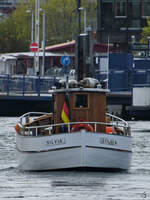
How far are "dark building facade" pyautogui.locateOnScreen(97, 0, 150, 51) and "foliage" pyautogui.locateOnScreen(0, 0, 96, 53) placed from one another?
3072 cm

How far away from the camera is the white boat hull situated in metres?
24.8

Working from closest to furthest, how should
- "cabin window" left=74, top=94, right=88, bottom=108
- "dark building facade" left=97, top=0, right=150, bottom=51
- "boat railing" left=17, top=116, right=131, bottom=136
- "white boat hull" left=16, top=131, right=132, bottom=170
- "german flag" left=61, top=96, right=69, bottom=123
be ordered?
"white boat hull" left=16, top=131, right=132, bottom=170 → "boat railing" left=17, top=116, right=131, bottom=136 → "german flag" left=61, top=96, right=69, bottom=123 → "cabin window" left=74, top=94, right=88, bottom=108 → "dark building facade" left=97, top=0, right=150, bottom=51

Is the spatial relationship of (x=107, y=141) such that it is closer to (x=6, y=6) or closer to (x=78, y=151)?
(x=78, y=151)

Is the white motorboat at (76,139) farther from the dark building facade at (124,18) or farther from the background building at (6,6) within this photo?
the background building at (6,6)

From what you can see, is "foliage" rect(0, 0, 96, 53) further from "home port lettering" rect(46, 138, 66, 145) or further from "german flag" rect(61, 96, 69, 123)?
"home port lettering" rect(46, 138, 66, 145)

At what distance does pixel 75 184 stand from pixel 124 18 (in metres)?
61.7

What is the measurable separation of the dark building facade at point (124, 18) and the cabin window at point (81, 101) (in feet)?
189

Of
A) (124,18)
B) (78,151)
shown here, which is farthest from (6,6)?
(78,151)

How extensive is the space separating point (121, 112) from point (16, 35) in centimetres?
6235

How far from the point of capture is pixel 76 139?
81.2 ft

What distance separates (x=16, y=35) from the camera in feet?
379

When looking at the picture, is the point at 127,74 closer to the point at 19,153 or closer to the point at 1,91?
the point at 1,91

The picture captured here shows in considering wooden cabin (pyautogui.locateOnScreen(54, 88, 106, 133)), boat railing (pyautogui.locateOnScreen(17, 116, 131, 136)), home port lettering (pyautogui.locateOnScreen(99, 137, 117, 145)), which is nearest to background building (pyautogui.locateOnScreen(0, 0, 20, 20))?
boat railing (pyautogui.locateOnScreen(17, 116, 131, 136))

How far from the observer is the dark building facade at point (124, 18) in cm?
8350
